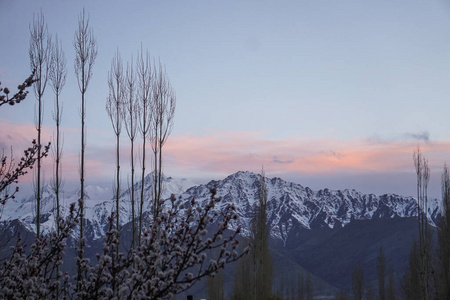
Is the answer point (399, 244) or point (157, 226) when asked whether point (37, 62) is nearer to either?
point (157, 226)

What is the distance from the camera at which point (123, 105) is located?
13164mm

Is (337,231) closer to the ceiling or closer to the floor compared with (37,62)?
closer to the floor

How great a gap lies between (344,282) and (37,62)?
147 m

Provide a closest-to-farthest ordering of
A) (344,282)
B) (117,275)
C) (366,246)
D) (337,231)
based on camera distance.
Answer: (117,275), (344,282), (366,246), (337,231)

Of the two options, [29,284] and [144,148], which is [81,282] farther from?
[144,148]

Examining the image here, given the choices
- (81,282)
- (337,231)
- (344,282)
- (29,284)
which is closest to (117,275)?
(81,282)

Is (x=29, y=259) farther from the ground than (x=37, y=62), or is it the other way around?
(x=37, y=62)

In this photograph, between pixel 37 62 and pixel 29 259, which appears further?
pixel 37 62

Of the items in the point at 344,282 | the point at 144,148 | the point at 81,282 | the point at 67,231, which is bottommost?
the point at 344,282

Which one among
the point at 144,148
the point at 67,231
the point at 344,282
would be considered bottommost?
the point at 344,282

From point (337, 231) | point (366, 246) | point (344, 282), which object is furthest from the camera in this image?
point (337, 231)

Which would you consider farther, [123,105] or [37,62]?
[123,105]

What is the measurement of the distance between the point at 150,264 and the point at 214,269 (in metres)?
0.54

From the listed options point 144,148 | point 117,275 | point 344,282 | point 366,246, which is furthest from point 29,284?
point 366,246
